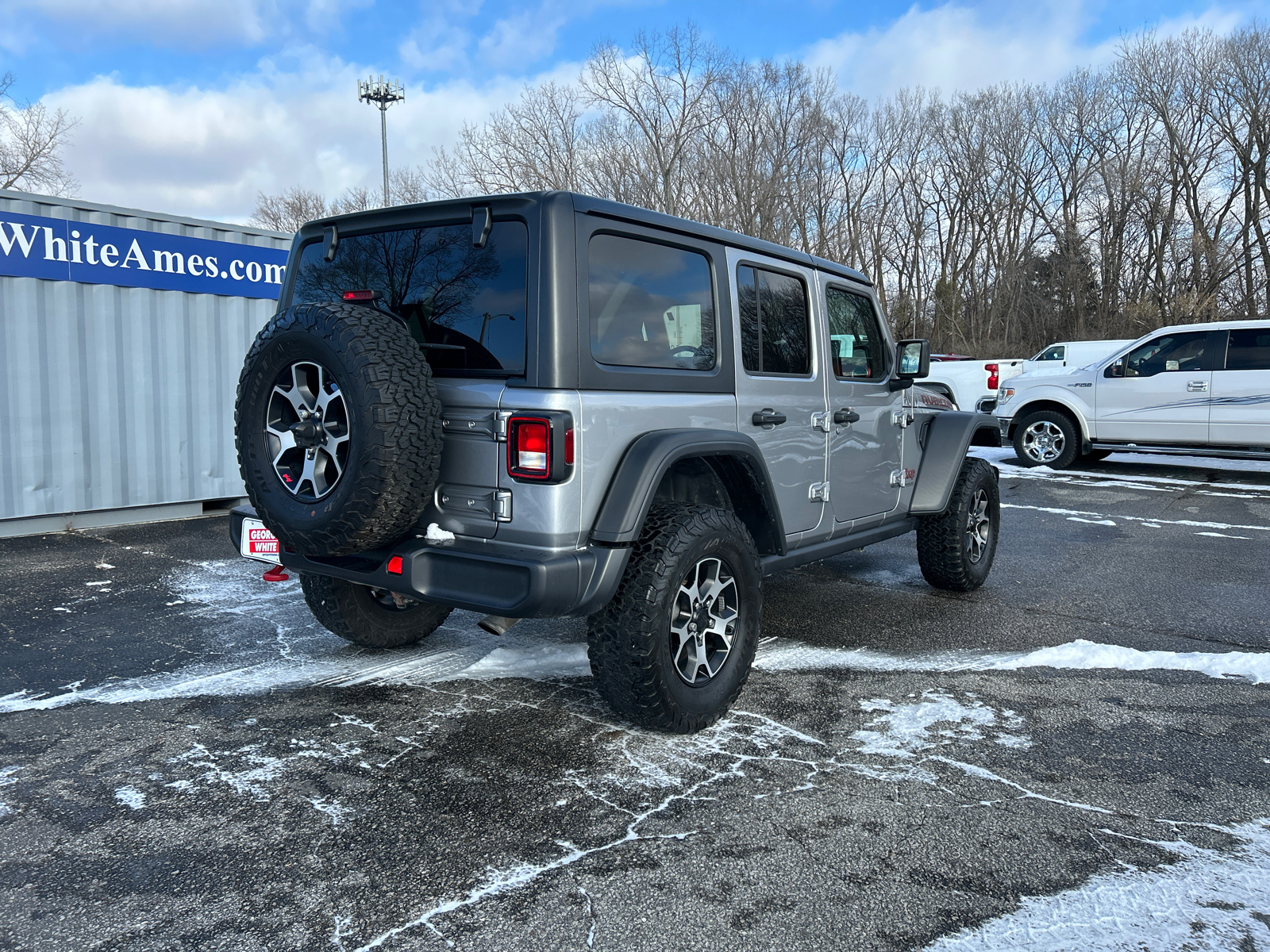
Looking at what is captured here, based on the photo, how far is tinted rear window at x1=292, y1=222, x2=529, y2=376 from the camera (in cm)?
321

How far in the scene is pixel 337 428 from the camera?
3.18 m

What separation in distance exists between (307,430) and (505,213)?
102 cm

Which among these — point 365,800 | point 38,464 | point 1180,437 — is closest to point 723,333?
point 365,800

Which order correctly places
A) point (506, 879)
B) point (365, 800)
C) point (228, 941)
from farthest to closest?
point (365, 800)
point (506, 879)
point (228, 941)

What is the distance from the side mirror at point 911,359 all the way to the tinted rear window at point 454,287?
103 inches

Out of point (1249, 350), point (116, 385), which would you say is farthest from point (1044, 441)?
point (116, 385)

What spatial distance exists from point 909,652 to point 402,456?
109 inches

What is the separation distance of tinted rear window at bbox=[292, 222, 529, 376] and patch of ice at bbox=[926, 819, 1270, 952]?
2.18 metres

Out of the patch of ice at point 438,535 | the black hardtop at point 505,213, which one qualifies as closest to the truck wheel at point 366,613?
the patch of ice at point 438,535

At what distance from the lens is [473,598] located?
310cm

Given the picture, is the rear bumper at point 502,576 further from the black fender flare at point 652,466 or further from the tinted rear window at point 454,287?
the tinted rear window at point 454,287

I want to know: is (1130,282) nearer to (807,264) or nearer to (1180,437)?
(1180,437)

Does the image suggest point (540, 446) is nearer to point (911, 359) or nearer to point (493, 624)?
point (493, 624)

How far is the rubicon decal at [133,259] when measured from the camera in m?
7.31
